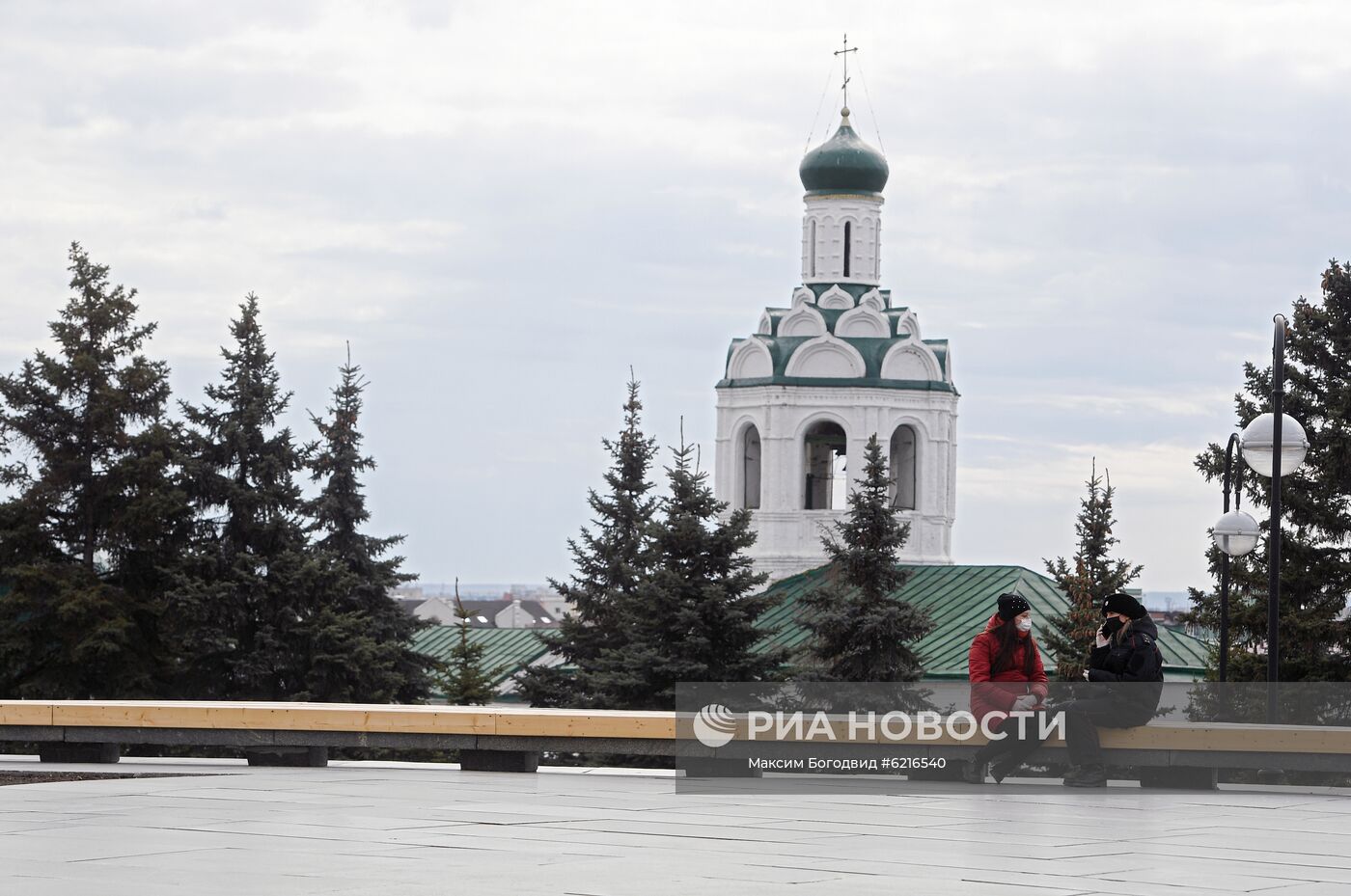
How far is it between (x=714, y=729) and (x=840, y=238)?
46408 millimetres

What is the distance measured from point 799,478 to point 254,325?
22431 millimetres

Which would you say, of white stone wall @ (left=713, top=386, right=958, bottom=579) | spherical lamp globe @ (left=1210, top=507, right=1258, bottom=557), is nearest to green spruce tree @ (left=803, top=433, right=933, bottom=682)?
spherical lamp globe @ (left=1210, top=507, right=1258, bottom=557)

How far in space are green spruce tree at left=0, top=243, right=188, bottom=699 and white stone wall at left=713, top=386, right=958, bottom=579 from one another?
76.5ft

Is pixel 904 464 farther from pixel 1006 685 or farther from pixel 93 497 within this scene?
pixel 1006 685

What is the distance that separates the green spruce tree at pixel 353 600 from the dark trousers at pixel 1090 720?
27.1m

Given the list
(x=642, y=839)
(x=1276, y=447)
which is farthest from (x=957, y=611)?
(x=642, y=839)

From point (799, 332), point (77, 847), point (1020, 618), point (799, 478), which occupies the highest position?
point (799, 332)

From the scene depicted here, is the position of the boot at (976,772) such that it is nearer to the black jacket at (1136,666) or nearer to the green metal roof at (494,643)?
the black jacket at (1136,666)

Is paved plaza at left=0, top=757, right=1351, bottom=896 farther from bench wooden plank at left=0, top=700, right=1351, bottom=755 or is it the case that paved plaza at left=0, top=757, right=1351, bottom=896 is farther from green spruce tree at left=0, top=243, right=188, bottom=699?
green spruce tree at left=0, top=243, right=188, bottom=699

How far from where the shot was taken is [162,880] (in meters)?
8.64

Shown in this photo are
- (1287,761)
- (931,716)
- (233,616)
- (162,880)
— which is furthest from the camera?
(233,616)

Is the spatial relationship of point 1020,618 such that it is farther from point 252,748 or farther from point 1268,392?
point 1268,392

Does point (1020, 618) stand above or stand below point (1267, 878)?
above

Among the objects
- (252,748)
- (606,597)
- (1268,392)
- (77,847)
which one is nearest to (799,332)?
(606,597)
